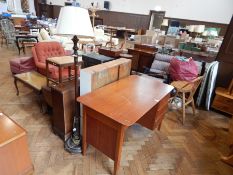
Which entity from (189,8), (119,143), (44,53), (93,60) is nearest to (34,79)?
(44,53)

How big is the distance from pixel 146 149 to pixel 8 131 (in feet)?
4.74

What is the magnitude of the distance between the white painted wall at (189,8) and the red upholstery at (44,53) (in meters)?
7.44

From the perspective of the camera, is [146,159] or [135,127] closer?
[146,159]

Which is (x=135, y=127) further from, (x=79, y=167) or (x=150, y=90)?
(x=79, y=167)

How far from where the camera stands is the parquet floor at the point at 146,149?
171 cm

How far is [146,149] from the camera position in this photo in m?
2.00

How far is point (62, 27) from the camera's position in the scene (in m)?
1.41

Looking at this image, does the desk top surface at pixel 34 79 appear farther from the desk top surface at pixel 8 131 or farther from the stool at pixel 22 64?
the desk top surface at pixel 8 131

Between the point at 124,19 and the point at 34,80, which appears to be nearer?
the point at 34,80

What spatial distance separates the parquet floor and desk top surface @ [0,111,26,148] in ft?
1.72

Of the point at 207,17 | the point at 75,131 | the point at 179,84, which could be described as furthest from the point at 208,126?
the point at 207,17

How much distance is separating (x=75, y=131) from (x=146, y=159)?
2.79 ft

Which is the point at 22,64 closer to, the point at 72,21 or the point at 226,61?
the point at 72,21

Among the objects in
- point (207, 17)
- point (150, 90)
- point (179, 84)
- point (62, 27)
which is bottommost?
point (179, 84)
